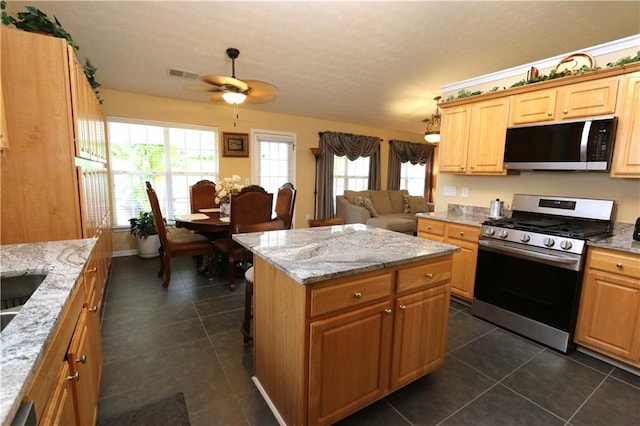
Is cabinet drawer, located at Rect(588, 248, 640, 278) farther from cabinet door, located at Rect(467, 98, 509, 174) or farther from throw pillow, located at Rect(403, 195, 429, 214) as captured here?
throw pillow, located at Rect(403, 195, 429, 214)

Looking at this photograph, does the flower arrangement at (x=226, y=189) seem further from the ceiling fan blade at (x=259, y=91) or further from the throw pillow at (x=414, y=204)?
the throw pillow at (x=414, y=204)

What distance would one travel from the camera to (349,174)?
6688 millimetres

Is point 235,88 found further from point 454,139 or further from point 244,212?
point 454,139

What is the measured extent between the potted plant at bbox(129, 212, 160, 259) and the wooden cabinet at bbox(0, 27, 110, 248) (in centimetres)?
257

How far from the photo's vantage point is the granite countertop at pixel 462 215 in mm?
3095

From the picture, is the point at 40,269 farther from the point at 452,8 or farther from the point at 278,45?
the point at 452,8

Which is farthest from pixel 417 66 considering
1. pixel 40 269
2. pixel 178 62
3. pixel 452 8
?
pixel 40 269

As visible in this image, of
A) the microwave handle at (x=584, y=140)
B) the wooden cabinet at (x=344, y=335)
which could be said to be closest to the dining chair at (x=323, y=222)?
the wooden cabinet at (x=344, y=335)

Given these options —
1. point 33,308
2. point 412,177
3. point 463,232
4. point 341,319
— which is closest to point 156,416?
point 33,308

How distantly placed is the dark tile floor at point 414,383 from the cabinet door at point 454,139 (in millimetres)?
1701

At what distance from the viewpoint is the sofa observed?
561 centimetres

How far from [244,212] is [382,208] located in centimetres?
387

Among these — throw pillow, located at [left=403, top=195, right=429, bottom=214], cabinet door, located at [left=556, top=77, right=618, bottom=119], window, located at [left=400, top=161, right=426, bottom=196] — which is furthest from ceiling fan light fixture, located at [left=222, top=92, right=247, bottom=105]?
window, located at [left=400, top=161, right=426, bottom=196]

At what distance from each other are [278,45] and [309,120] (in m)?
2.73
